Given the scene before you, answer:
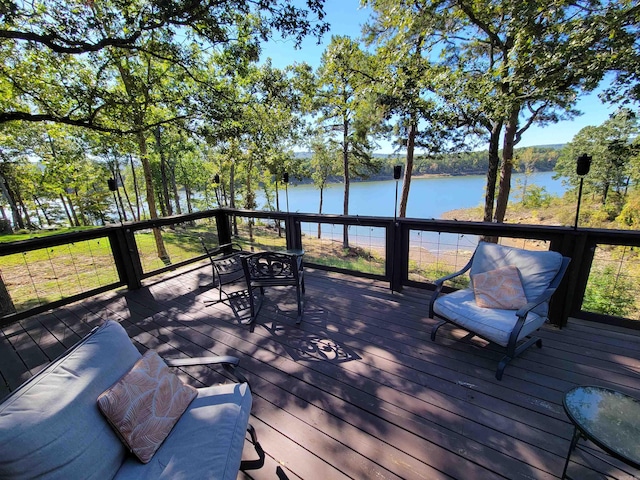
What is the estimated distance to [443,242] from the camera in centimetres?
354

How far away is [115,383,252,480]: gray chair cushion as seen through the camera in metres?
1.09

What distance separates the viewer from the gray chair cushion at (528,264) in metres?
2.32

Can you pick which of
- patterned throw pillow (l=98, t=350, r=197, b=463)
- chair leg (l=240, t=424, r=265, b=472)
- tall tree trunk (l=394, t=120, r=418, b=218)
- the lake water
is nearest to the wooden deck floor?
chair leg (l=240, t=424, r=265, b=472)

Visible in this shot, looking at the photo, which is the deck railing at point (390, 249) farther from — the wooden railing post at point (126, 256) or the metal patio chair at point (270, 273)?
the metal patio chair at point (270, 273)

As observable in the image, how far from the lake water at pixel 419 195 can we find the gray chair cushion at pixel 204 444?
17381mm

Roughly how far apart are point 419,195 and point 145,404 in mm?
29449

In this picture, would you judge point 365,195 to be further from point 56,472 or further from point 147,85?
point 56,472

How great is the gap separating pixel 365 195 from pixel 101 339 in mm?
30057

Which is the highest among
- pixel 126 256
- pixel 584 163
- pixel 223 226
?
pixel 584 163

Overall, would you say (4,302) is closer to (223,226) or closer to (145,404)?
(223,226)

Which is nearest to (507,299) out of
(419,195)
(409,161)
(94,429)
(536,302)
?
(536,302)

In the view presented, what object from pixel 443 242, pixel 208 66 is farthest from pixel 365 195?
pixel 443 242

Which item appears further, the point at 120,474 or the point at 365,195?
the point at 365,195

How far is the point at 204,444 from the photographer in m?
1.20
